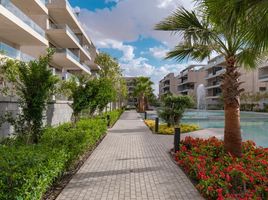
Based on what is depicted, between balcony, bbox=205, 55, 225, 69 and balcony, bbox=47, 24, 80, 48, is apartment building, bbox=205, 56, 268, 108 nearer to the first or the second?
balcony, bbox=205, 55, 225, 69

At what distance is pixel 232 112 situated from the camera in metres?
9.12

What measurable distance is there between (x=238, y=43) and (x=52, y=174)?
22.8 ft

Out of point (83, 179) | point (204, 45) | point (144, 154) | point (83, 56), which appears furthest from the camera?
point (83, 56)

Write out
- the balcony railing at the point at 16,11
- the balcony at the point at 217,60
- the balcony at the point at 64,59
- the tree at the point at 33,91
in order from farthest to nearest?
the balcony at the point at 64,59 → the balcony railing at the point at 16,11 → the balcony at the point at 217,60 → the tree at the point at 33,91

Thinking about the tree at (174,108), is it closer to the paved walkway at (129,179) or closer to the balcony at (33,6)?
the paved walkway at (129,179)

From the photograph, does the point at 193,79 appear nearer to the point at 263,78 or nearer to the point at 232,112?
the point at 263,78

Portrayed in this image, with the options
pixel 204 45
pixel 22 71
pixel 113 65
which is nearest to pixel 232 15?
pixel 204 45

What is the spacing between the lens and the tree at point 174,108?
20.8 m

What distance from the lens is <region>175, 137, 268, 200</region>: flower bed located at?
19.1 ft

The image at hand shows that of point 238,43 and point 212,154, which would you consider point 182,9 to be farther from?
point 212,154

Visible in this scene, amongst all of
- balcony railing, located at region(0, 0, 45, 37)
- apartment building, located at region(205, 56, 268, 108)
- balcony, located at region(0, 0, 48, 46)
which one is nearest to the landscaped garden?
balcony, located at region(0, 0, 48, 46)

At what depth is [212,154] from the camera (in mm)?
9250

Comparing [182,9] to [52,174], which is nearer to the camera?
[52,174]

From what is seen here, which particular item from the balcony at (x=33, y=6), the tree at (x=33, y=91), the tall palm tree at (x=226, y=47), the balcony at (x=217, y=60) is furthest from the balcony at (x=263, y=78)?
the tree at (x=33, y=91)
